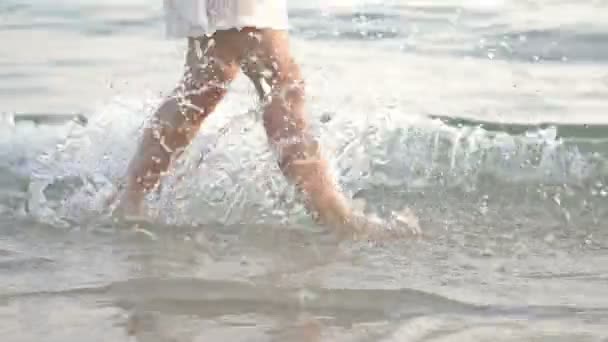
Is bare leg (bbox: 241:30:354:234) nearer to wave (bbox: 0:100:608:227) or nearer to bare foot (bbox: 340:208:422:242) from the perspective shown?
bare foot (bbox: 340:208:422:242)

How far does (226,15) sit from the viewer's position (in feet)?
12.6

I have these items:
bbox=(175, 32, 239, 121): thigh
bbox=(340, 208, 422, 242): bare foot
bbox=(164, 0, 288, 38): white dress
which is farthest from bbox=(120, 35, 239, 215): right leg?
bbox=(340, 208, 422, 242): bare foot

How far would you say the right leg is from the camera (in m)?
4.04

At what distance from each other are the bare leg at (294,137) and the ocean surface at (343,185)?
0.32 ft

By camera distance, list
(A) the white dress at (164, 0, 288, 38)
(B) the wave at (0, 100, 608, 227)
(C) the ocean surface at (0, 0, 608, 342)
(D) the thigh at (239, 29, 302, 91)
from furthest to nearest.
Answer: (B) the wave at (0, 100, 608, 227) < (D) the thigh at (239, 29, 302, 91) < (A) the white dress at (164, 0, 288, 38) < (C) the ocean surface at (0, 0, 608, 342)

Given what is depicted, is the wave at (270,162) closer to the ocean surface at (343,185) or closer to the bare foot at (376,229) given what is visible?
the ocean surface at (343,185)

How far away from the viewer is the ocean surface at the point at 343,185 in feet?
10.6

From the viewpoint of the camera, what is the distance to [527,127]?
18.4ft

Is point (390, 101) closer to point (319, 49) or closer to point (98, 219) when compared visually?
point (319, 49)

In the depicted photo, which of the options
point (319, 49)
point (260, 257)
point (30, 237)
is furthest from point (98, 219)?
point (319, 49)

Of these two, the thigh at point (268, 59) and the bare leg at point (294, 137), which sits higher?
the thigh at point (268, 59)

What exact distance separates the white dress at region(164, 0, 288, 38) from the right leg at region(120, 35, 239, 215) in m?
0.10

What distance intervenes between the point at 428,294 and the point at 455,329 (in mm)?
278

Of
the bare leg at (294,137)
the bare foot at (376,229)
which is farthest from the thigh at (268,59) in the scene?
the bare foot at (376,229)
